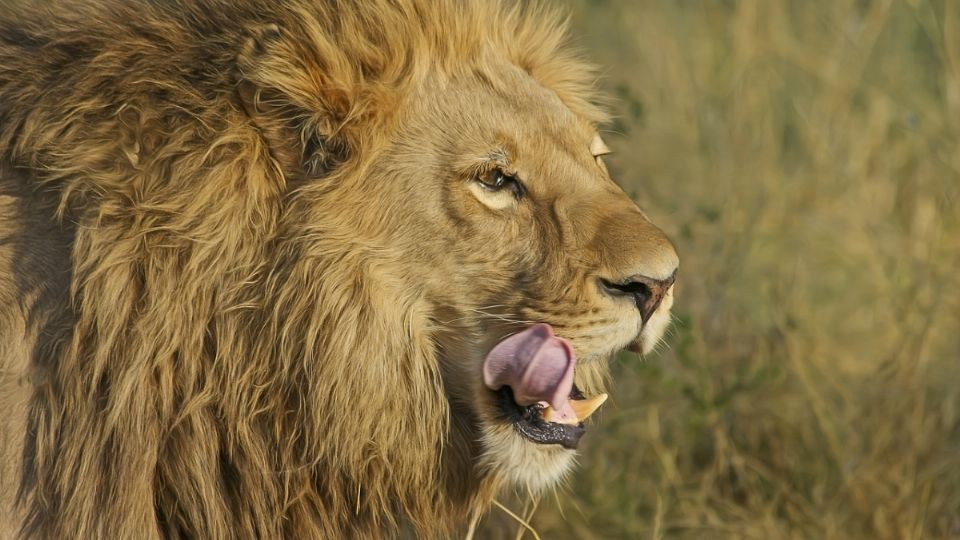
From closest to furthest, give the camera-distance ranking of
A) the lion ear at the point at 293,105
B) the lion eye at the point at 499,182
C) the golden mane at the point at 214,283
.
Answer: the golden mane at the point at 214,283 < the lion ear at the point at 293,105 < the lion eye at the point at 499,182

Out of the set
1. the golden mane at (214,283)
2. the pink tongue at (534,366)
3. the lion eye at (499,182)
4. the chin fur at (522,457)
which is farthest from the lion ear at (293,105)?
the chin fur at (522,457)

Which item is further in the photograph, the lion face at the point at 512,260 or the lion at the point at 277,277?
the lion face at the point at 512,260

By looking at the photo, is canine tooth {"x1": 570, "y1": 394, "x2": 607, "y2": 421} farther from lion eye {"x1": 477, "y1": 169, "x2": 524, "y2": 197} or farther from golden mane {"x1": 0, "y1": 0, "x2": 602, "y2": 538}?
Result: lion eye {"x1": 477, "y1": 169, "x2": 524, "y2": 197}

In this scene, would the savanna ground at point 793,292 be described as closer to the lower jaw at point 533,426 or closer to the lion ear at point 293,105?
the lower jaw at point 533,426

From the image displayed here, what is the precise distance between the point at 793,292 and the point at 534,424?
2185mm

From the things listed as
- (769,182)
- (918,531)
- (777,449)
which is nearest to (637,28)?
(769,182)

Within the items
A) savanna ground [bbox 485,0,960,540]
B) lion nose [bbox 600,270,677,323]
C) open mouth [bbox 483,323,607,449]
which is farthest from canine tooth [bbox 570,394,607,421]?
savanna ground [bbox 485,0,960,540]

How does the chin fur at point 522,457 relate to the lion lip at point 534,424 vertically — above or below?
below

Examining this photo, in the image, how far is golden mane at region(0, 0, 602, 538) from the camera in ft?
8.93

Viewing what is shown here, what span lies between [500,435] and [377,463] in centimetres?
26

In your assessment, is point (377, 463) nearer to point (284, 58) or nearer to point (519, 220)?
point (519, 220)

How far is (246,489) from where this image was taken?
2855mm

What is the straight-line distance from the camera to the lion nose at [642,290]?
9.26 ft

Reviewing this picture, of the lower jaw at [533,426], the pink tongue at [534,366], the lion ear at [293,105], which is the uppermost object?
the lion ear at [293,105]
